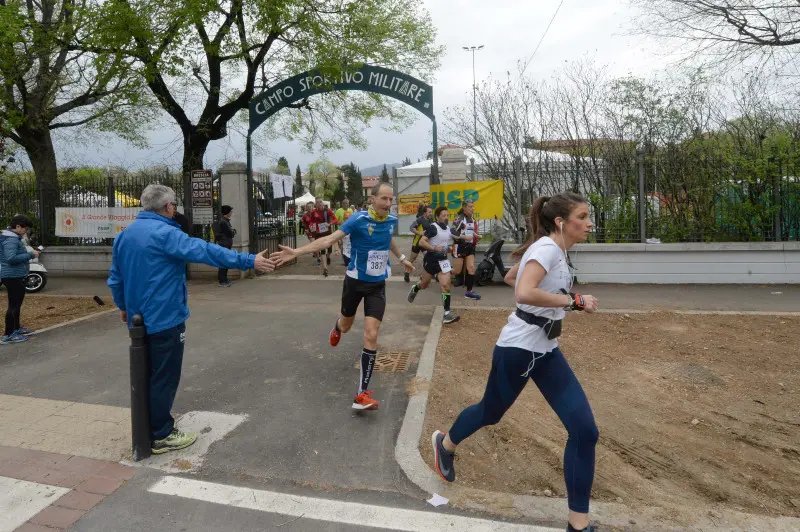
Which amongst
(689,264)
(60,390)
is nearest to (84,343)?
(60,390)

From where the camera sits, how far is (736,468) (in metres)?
4.12

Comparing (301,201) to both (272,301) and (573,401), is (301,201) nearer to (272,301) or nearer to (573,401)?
(272,301)

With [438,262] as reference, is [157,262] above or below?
above

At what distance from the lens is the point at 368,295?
202 inches

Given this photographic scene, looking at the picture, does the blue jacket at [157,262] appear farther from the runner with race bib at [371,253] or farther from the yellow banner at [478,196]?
the yellow banner at [478,196]

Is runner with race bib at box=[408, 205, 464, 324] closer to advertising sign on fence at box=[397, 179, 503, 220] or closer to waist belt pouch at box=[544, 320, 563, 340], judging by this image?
advertising sign on fence at box=[397, 179, 503, 220]

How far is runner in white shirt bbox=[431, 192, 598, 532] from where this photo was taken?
9.55ft

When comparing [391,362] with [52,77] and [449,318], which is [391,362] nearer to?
[449,318]

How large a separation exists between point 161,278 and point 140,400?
0.91 m

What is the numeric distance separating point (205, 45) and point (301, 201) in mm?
36520

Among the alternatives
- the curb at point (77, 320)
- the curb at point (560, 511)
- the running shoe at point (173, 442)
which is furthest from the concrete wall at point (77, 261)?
the curb at point (560, 511)

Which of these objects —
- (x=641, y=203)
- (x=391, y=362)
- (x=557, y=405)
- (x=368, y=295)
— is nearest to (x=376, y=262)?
(x=368, y=295)

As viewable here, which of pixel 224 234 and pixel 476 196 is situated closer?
pixel 224 234

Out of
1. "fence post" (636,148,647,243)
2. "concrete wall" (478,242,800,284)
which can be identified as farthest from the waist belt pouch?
"fence post" (636,148,647,243)
